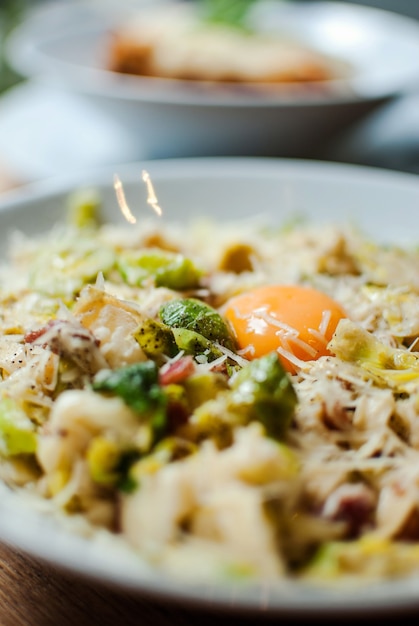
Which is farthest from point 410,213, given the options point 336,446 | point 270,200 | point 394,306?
point 336,446

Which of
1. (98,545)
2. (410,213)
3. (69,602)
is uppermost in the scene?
(98,545)

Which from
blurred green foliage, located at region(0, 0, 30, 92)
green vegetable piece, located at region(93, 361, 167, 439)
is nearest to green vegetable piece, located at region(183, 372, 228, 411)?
green vegetable piece, located at region(93, 361, 167, 439)

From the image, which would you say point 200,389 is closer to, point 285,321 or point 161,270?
point 285,321

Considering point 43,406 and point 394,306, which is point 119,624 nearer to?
point 43,406

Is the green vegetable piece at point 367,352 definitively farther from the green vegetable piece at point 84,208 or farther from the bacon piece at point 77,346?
the green vegetable piece at point 84,208

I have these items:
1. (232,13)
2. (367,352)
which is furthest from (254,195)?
(232,13)

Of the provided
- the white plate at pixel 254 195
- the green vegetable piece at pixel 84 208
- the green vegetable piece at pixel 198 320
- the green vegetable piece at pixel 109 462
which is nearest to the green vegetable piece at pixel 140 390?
the green vegetable piece at pixel 109 462
